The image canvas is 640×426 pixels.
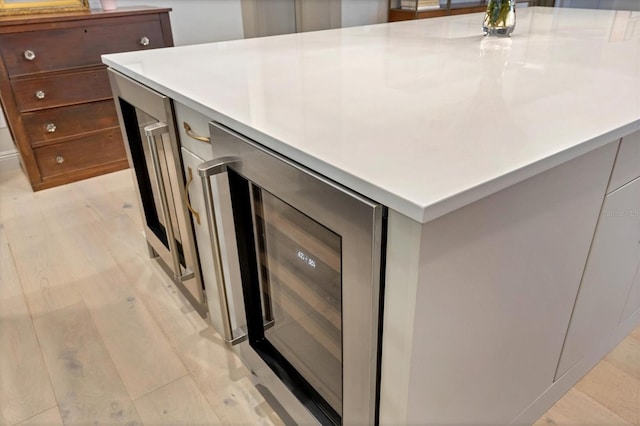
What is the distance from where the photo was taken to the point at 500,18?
1690 millimetres

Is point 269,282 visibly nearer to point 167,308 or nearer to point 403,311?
point 403,311

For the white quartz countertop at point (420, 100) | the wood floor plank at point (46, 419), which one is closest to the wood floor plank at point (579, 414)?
the white quartz countertop at point (420, 100)

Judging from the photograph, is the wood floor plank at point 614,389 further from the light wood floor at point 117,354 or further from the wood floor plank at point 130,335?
the wood floor plank at point 130,335

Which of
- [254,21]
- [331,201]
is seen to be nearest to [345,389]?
[331,201]

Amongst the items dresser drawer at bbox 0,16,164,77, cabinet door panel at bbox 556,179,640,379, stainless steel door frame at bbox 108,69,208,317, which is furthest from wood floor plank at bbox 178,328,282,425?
dresser drawer at bbox 0,16,164,77

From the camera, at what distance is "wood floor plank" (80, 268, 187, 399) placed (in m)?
1.52

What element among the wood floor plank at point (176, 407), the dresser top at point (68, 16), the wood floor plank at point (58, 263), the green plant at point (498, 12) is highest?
the green plant at point (498, 12)

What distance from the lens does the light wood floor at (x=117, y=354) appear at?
1393 millimetres

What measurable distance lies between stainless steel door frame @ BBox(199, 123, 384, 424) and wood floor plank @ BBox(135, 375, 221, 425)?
58cm

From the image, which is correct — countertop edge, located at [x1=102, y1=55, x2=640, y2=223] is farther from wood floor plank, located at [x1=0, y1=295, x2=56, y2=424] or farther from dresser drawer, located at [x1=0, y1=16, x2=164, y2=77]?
dresser drawer, located at [x1=0, y1=16, x2=164, y2=77]

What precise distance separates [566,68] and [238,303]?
1086 millimetres

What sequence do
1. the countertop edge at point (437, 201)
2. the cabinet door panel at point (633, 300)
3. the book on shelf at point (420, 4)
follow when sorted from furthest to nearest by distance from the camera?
the book on shelf at point (420, 4) < the cabinet door panel at point (633, 300) < the countertop edge at point (437, 201)

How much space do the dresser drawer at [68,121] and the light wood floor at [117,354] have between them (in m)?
0.69

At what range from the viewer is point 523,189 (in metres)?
0.81
